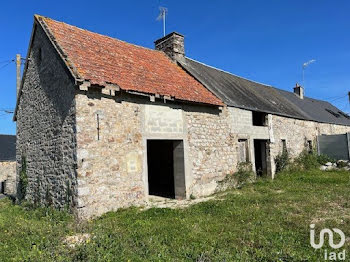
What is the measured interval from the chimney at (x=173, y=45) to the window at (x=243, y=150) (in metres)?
5.01

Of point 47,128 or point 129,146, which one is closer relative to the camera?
point 129,146

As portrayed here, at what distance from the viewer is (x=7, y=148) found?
2198cm

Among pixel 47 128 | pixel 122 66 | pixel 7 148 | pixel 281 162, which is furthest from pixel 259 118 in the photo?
pixel 7 148

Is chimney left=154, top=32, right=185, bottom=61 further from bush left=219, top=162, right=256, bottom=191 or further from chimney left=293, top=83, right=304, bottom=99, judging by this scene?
chimney left=293, top=83, right=304, bottom=99

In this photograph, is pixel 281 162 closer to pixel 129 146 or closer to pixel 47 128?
pixel 129 146

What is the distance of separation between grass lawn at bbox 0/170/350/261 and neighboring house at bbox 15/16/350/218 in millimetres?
1036

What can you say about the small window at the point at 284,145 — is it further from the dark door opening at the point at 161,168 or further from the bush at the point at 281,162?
the dark door opening at the point at 161,168

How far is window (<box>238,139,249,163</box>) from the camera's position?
1164 centimetres

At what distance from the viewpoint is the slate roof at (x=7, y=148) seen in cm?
2060

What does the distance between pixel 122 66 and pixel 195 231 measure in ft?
20.2

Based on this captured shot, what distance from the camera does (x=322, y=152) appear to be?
1731cm

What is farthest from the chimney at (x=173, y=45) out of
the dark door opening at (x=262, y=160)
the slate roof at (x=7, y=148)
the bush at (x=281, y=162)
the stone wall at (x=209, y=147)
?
the slate roof at (x=7, y=148)

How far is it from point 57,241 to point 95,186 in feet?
6.99

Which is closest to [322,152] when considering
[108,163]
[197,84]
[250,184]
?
[250,184]
